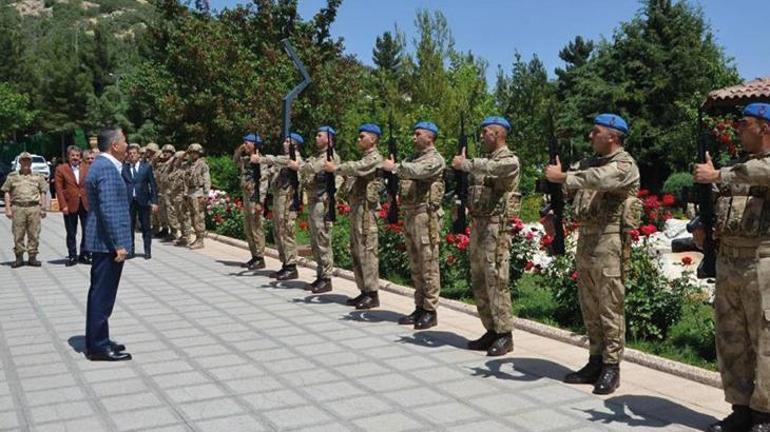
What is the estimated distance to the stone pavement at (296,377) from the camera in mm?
4766

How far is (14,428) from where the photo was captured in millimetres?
4676

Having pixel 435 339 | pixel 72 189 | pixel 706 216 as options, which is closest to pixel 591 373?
pixel 706 216

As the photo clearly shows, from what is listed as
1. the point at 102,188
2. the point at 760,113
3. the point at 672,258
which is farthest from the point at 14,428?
the point at 672,258

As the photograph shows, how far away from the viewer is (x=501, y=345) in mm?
6324

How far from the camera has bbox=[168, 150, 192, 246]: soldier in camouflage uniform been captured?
14453 millimetres

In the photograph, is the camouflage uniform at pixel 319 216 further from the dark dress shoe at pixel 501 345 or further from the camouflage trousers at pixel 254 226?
the dark dress shoe at pixel 501 345

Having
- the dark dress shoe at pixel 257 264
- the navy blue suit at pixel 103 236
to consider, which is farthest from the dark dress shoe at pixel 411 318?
the dark dress shoe at pixel 257 264

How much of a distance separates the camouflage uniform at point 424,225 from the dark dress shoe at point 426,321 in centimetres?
5

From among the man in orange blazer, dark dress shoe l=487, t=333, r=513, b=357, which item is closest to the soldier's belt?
the man in orange blazer

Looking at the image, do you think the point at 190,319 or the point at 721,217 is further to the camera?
the point at 190,319

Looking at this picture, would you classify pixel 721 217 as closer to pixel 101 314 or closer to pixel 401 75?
pixel 101 314

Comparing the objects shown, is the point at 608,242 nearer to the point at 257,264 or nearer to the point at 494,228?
the point at 494,228

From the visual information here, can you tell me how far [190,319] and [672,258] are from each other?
7.72 m

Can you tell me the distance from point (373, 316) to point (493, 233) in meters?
2.31
